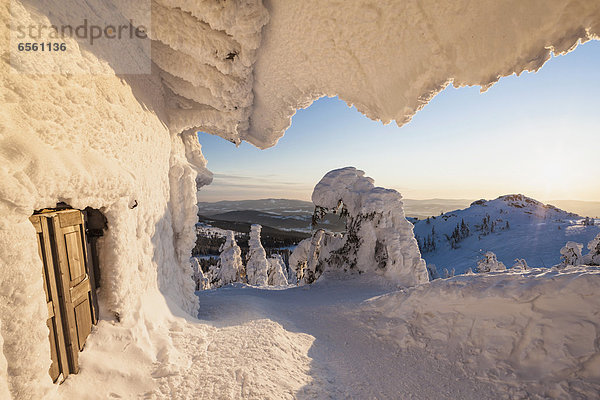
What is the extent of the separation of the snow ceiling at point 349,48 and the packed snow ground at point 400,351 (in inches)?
140

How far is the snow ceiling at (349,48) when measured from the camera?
7.52 feet

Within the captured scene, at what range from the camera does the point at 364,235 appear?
1066 cm

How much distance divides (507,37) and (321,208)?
10.4 metres

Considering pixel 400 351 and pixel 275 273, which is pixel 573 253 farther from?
pixel 275 273

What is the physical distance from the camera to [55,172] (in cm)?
188

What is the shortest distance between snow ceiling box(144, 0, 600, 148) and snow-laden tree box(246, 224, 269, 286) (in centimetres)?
1504

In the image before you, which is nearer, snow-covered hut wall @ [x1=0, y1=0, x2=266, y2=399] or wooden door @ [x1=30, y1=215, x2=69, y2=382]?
snow-covered hut wall @ [x1=0, y1=0, x2=266, y2=399]

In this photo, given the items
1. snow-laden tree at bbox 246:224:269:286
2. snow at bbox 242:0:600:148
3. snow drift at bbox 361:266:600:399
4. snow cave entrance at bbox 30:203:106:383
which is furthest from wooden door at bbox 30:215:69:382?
snow-laden tree at bbox 246:224:269:286

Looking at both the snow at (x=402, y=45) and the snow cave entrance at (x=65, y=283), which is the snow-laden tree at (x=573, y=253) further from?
the snow cave entrance at (x=65, y=283)

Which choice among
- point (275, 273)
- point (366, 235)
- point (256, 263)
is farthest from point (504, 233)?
point (366, 235)

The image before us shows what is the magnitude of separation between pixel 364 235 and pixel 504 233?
5909 centimetres

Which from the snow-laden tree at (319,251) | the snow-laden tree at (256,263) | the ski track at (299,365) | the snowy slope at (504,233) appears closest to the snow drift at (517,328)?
the ski track at (299,365)

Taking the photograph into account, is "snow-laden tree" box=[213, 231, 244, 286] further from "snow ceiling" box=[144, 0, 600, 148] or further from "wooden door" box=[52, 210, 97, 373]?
"wooden door" box=[52, 210, 97, 373]

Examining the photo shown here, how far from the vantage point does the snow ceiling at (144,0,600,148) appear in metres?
2.29
